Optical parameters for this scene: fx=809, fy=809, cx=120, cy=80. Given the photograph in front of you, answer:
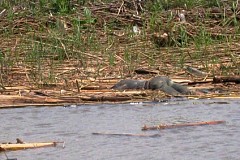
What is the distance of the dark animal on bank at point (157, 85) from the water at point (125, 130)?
0.39 meters

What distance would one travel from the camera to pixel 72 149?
555 cm

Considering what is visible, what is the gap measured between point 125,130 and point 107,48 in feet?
15.4

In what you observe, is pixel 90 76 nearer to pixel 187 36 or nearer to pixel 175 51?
pixel 175 51

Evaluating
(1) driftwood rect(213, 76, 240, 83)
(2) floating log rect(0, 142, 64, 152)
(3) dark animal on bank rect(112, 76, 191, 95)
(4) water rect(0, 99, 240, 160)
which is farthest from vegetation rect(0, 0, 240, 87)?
(2) floating log rect(0, 142, 64, 152)

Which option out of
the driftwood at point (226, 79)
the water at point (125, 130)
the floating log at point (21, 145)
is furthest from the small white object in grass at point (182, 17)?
the floating log at point (21, 145)

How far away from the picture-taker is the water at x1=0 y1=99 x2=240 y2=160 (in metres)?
5.34

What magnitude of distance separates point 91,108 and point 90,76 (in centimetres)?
172

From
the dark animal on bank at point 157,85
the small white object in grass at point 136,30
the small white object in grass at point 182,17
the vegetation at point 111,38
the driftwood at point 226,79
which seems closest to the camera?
the dark animal on bank at point 157,85

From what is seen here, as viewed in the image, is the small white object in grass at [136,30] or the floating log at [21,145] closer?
the floating log at [21,145]

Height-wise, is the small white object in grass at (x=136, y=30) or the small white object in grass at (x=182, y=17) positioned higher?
the small white object in grass at (x=182, y=17)

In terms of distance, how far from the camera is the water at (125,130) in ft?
17.5

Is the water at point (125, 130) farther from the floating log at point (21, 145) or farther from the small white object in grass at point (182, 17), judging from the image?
the small white object in grass at point (182, 17)

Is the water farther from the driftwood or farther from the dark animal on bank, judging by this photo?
the driftwood

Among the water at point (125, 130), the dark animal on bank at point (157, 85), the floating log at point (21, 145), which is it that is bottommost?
the water at point (125, 130)
